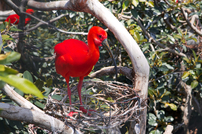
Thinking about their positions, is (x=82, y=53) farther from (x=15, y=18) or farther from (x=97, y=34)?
(x=15, y=18)

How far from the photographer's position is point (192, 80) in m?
1.99

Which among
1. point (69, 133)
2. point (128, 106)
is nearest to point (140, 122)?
point (128, 106)

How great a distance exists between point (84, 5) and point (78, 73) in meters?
0.48

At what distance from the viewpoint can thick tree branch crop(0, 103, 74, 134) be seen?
0.99 meters

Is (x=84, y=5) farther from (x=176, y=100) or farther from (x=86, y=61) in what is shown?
(x=176, y=100)

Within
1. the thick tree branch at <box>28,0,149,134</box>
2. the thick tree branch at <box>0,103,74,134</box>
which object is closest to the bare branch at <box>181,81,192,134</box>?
the thick tree branch at <box>28,0,149,134</box>

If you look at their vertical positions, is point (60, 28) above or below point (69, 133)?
above

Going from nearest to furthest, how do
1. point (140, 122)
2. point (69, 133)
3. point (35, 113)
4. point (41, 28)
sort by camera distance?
point (35, 113)
point (69, 133)
point (140, 122)
point (41, 28)

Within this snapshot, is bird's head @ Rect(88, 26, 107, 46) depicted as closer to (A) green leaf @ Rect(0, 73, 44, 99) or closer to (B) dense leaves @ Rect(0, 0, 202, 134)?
(B) dense leaves @ Rect(0, 0, 202, 134)

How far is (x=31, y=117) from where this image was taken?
40.3 inches

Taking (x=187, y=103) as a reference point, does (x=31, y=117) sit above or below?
above

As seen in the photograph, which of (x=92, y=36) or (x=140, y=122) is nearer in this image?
(x=92, y=36)

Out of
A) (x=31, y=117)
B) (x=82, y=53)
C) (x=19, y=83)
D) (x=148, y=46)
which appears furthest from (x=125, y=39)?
(x=19, y=83)

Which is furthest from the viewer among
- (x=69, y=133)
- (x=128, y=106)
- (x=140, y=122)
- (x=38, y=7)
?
(x=38, y=7)
